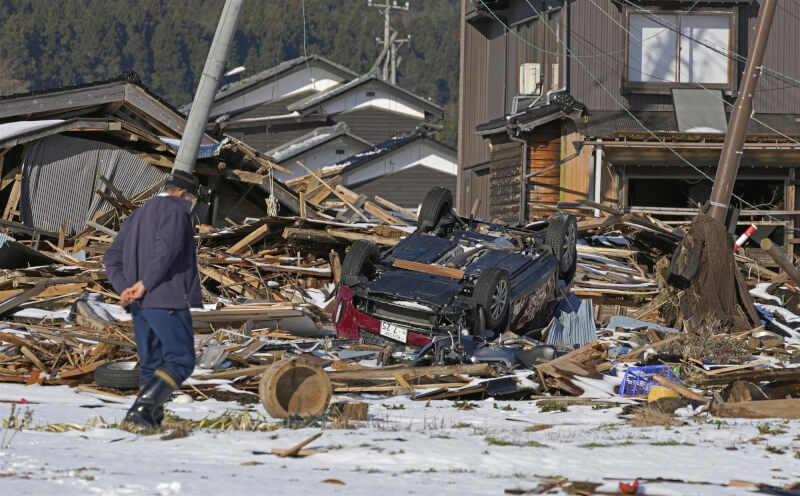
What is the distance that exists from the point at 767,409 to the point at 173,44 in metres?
107

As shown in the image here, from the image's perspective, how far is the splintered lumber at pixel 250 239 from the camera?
1864 cm

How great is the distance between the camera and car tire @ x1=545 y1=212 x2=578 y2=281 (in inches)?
581

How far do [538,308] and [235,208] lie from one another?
10311 mm

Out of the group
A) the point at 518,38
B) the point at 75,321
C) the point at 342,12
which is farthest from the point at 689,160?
the point at 342,12

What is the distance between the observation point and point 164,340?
7887 mm

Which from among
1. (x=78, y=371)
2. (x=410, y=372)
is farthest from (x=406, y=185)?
(x=78, y=371)

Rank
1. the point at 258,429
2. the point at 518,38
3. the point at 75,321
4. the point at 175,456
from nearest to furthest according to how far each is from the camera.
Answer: the point at 175,456, the point at 258,429, the point at 75,321, the point at 518,38

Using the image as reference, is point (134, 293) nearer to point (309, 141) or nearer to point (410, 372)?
point (410, 372)

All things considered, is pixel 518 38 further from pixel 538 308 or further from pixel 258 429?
pixel 258 429

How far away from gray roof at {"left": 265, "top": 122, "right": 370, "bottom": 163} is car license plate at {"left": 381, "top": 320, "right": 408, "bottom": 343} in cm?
3744

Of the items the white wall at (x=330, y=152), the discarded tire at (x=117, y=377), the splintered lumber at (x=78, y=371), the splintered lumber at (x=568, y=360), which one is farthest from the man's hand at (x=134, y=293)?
the white wall at (x=330, y=152)

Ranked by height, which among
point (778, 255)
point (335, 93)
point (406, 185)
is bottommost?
point (778, 255)

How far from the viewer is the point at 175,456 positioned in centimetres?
670

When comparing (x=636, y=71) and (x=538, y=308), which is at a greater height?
(x=636, y=71)
